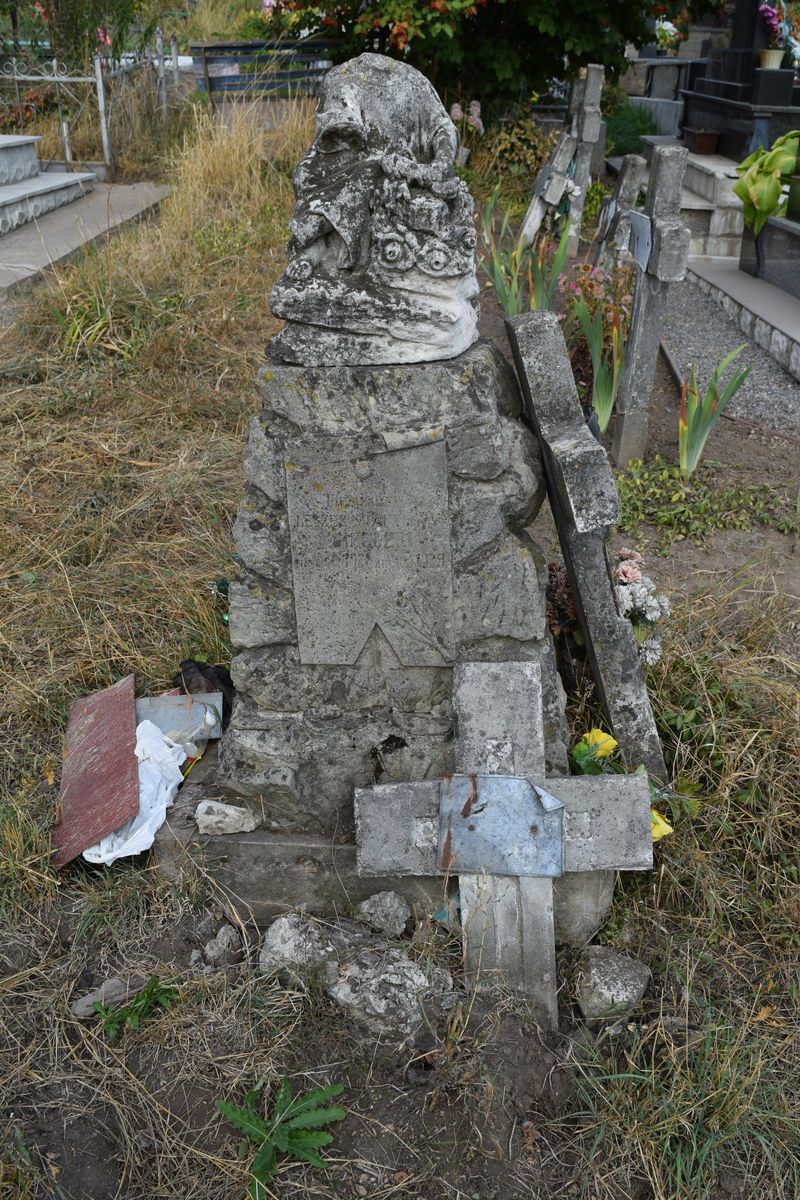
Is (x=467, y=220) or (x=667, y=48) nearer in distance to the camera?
(x=467, y=220)

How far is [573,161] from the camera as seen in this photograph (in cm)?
793

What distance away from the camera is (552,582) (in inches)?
122

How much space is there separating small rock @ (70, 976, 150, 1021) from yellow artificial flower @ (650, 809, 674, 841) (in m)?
1.23

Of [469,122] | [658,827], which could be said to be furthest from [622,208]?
[658,827]

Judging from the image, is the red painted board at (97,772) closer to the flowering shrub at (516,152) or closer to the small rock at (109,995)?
the small rock at (109,995)

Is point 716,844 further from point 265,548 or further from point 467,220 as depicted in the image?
point 467,220

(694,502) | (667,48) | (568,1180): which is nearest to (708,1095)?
(568,1180)

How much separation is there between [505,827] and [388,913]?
37cm

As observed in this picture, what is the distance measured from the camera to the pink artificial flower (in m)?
3.02

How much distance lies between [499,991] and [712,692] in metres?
1.12

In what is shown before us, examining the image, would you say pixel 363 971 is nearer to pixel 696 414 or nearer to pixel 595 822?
pixel 595 822

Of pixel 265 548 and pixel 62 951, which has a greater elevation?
pixel 265 548

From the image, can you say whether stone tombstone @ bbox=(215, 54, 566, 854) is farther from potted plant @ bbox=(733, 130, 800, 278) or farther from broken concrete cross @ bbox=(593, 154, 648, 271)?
potted plant @ bbox=(733, 130, 800, 278)

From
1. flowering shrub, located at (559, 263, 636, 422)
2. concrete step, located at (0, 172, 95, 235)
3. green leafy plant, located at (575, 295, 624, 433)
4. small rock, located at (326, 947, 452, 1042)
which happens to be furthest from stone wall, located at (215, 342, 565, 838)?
concrete step, located at (0, 172, 95, 235)
